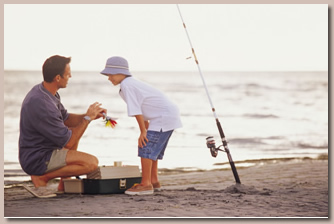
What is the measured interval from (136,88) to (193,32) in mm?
839

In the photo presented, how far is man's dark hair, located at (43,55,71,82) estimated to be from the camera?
457 cm

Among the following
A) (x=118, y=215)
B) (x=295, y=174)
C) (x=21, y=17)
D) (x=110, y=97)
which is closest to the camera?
(x=118, y=215)

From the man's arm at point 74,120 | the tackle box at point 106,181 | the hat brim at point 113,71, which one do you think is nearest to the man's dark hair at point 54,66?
the hat brim at point 113,71

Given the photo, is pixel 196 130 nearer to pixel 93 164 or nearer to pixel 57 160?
pixel 93 164

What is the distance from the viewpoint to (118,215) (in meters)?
4.29

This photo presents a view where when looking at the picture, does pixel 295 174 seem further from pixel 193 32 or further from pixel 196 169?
pixel 193 32

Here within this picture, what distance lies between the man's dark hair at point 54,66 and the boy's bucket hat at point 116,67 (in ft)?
0.94

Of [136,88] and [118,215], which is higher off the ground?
[136,88]

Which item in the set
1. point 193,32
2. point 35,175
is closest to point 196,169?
point 193,32

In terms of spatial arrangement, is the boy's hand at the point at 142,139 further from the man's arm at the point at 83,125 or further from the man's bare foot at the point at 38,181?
the man's bare foot at the point at 38,181

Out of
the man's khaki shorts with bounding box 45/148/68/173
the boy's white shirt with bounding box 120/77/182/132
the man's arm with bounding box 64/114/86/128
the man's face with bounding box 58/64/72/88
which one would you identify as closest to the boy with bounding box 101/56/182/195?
the boy's white shirt with bounding box 120/77/182/132

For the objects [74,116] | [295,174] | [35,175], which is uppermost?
[74,116]

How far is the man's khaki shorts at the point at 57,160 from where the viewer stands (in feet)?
14.9

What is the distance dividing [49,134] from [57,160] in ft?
0.69
